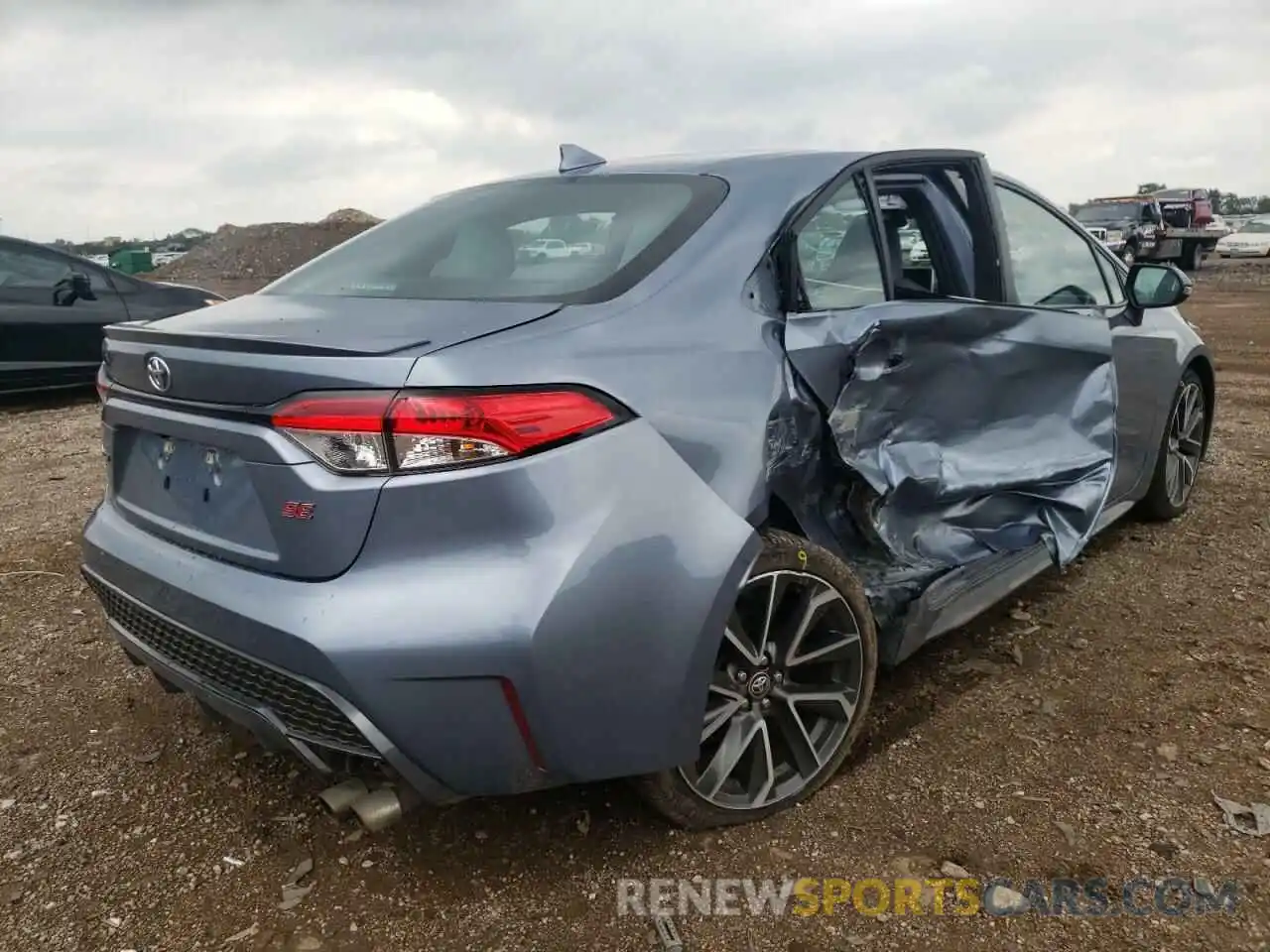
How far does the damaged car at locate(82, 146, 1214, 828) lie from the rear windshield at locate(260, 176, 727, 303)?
1cm

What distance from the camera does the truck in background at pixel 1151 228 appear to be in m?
23.2

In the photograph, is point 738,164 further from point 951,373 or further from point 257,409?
point 257,409

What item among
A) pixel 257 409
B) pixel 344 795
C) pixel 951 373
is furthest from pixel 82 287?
pixel 951 373

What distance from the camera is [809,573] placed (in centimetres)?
244

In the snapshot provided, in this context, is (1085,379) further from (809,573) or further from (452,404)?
(452,404)

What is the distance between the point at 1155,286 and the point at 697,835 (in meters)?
2.81

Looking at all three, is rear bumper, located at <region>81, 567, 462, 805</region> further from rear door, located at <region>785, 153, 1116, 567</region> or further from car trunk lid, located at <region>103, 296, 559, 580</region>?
rear door, located at <region>785, 153, 1116, 567</region>

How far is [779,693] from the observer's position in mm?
2457

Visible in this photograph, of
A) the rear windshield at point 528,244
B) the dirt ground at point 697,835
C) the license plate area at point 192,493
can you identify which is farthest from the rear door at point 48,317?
the license plate area at point 192,493

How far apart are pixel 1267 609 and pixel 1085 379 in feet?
3.70

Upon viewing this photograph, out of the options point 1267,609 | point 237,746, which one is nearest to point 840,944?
point 237,746

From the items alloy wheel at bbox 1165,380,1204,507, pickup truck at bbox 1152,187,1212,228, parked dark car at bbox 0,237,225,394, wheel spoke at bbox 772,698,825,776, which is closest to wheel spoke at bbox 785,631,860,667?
wheel spoke at bbox 772,698,825,776

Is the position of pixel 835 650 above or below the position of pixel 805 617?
below

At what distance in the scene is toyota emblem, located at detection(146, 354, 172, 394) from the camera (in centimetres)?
218
